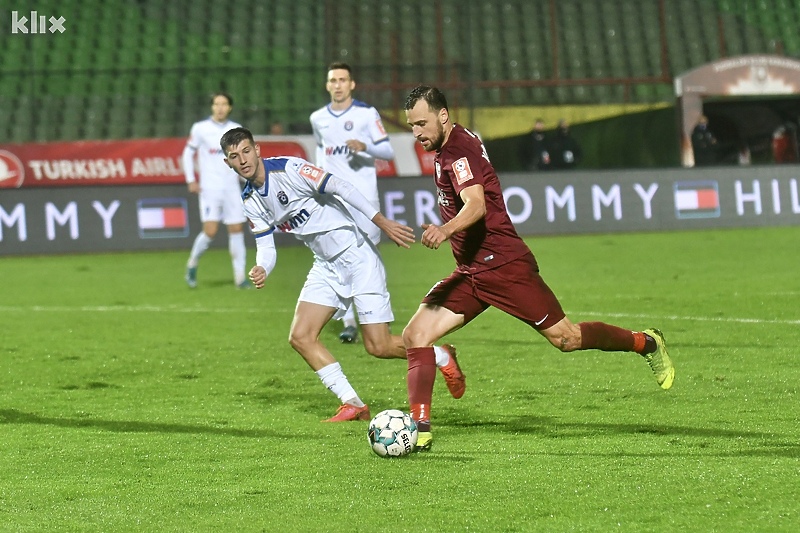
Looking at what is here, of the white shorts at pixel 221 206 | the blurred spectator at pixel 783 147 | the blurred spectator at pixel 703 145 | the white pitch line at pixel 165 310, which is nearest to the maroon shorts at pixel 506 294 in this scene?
the white pitch line at pixel 165 310

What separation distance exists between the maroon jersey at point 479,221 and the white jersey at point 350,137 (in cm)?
385

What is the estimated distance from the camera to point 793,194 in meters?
19.5

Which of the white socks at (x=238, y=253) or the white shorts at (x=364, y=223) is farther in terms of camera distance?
the white socks at (x=238, y=253)

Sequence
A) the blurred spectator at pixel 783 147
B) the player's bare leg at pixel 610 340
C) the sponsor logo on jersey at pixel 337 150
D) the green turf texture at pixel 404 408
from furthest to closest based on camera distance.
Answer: the blurred spectator at pixel 783 147 < the sponsor logo on jersey at pixel 337 150 < the player's bare leg at pixel 610 340 < the green turf texture at pixel 404 408

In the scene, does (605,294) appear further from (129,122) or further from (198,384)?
(129,122)

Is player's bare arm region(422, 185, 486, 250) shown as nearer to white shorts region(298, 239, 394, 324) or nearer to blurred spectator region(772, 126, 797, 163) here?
white shorts region(298, 239, 394, 324)

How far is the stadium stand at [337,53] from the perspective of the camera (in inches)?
888

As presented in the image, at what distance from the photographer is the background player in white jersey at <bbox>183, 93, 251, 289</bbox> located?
13.4 m

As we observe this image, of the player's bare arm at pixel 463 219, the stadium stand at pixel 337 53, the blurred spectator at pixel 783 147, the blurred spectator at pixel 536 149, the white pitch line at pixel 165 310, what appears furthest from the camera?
the stadium stand at pixel 337 53

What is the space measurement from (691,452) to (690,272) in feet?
29.0

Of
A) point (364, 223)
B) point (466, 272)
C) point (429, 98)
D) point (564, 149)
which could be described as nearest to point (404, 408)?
point (466, 272)

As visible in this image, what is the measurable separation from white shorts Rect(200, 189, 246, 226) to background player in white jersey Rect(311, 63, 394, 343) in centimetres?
394

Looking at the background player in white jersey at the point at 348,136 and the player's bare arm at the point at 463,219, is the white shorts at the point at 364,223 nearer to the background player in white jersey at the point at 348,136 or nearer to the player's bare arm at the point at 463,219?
the background player in white jersey at the point at 348,136

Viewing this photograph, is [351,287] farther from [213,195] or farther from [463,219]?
[213,195]
